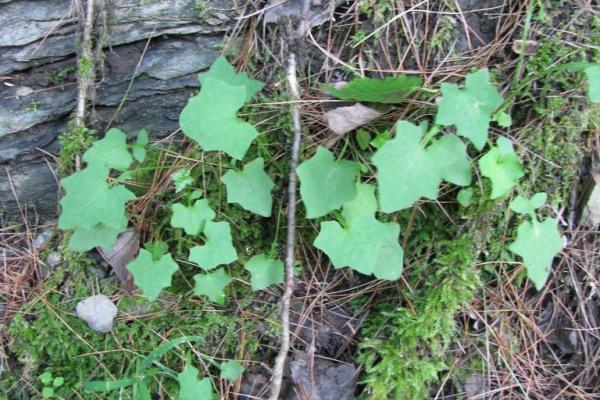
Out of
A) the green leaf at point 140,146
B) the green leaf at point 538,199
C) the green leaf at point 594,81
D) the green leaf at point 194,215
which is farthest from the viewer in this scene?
the green leaf at point 140,146

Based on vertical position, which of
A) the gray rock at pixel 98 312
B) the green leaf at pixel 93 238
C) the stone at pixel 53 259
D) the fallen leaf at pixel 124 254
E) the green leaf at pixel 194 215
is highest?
the green leaf at pixel 194 215

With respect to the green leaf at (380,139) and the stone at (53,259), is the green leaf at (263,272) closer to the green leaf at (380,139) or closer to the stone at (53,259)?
the green leaf at (380,139)

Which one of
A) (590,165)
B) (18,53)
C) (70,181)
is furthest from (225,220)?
(590,165)

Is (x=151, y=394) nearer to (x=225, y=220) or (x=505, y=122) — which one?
(x=225, y=220)

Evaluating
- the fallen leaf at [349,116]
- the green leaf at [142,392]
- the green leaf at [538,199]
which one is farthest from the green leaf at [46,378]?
the green leaf at [538,199]

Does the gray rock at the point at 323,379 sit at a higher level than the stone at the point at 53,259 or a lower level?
lower

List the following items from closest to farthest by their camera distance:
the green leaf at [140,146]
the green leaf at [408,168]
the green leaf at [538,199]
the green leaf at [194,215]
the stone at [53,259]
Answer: the green leaf at [408,168]
the green leaf at [538,199]
the green leaf at [194,215]
the green leaf at [140,146]
the stone at [53,259]
